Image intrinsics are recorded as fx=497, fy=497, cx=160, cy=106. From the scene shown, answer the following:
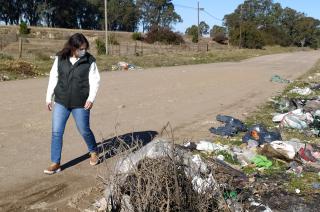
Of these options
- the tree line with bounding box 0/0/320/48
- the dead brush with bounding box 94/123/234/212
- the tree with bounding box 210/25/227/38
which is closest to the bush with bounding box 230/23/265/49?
the tree line with bounding box 0/0/320/48

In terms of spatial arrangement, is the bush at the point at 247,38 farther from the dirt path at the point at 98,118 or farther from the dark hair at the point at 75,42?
the dark hair at the point at 75,42

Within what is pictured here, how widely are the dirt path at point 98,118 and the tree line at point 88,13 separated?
7769 centimetres

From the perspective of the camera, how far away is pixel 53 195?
5402 millimetres

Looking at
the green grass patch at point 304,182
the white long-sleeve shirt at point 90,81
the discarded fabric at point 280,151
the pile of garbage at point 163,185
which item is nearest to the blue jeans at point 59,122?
the white long-sleeve shirt at point 90,81

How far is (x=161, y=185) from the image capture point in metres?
3.97

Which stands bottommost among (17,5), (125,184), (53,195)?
(53,195)

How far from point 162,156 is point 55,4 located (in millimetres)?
92206

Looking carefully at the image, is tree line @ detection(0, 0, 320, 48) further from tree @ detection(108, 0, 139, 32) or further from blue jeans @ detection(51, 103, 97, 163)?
blue jeans @ detection(51, 103, 97, 163)

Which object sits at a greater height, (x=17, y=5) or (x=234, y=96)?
(x=17, y=5)

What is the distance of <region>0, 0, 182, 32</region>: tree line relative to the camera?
300 ft

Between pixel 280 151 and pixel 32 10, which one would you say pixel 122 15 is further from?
pixel 280 151

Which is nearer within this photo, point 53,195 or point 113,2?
point 53,195

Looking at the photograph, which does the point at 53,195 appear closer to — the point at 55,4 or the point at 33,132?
the point at 33,132

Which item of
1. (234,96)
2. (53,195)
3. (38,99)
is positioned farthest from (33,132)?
(234,96)
